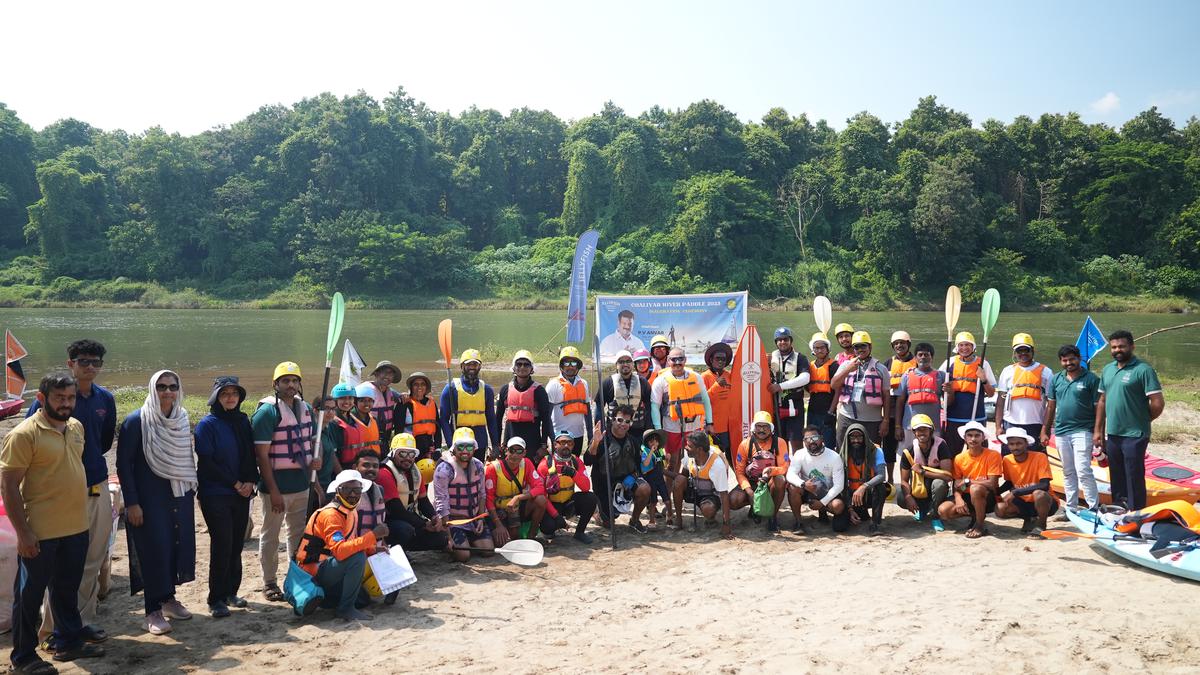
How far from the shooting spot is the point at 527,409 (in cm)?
757

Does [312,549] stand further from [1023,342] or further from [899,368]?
[1023,342]

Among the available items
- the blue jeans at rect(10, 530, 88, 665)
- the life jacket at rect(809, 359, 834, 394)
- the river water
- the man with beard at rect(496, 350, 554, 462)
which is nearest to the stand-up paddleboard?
the life jacket at rect(809, 359, 834, 394)

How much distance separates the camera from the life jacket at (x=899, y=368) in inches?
323

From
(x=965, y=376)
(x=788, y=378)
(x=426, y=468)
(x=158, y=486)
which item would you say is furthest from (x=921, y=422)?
(x=158, y=486)

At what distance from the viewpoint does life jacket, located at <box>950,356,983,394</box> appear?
7.99m

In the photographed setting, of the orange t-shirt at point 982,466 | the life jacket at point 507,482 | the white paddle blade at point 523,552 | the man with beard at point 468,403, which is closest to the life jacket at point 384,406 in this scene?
the man with beard at point 468,403

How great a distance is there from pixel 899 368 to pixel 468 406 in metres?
4.29

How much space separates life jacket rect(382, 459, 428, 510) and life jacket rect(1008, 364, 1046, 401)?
533 cm

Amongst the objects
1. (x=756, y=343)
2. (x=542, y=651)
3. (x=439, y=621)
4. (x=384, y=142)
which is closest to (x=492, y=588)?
(x=439, y=621)

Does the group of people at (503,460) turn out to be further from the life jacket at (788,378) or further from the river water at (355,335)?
the river water at (355,335)

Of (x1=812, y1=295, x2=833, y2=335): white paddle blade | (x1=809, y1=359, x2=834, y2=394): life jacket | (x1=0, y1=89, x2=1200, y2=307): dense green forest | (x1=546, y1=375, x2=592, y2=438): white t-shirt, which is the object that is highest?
(x1=0, y1=89, x2=1200, y2=307): dense green forest

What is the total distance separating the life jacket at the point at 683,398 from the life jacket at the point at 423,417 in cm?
215

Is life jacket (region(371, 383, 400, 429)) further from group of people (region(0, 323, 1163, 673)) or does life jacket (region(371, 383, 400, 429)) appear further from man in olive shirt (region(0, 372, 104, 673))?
man in olive shirt (region(0, 372, 104, 673))

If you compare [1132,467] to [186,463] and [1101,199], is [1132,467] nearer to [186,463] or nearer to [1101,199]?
[186,463]
